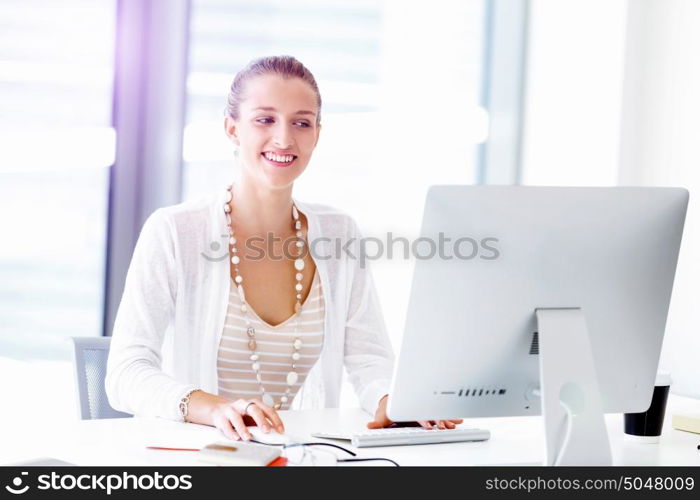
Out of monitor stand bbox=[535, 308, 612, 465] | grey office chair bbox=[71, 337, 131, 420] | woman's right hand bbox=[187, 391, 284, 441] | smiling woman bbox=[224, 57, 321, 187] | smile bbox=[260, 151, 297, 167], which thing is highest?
smiling woman bbox=[224, 57, 321, 187]

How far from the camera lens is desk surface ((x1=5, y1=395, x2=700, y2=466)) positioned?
1.48 m

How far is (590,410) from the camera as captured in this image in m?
1.40

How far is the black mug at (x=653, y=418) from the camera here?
1.74 meters

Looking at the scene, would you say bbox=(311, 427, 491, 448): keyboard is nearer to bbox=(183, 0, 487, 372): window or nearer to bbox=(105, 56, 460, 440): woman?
bbox=(105, 56, 460, 440): woman

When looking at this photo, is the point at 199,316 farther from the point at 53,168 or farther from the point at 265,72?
the point at 53,168

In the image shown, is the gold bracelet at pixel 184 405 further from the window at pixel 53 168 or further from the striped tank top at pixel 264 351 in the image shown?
the window at pixel 53 168

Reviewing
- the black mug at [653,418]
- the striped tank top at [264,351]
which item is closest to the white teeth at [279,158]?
the striped tank top at [264,351]

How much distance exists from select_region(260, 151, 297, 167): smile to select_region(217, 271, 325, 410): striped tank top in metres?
0.32

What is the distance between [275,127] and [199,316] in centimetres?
51

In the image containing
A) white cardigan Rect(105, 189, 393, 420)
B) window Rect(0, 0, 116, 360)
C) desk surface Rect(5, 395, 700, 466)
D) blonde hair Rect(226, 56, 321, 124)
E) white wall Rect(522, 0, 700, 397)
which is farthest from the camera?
white wall Rect(522, 0, 700, 397)

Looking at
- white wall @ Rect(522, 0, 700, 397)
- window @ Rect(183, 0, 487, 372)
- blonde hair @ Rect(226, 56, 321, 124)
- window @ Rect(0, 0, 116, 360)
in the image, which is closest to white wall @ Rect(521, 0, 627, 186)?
white wall @ Rect(522, 0, 700, 397)

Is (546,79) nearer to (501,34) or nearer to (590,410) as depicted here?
(501,34)

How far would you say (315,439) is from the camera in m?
1.63
